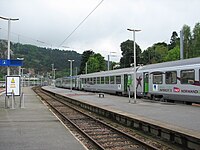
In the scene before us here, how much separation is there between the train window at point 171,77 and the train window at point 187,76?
3.32 feet

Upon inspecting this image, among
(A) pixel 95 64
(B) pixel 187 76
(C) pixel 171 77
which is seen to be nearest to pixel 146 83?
(C) pixel 171 77

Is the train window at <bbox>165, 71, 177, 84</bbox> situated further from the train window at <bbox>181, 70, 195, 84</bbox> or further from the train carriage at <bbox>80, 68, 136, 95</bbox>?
the train carriage at <bbox>80, 68, 136, 95</bbox>

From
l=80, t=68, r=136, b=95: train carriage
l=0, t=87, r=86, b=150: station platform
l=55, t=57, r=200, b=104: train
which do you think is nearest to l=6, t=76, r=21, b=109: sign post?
l=0, t=87, r=86, b=150: station platform

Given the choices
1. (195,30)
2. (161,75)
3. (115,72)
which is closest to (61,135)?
(161,75)

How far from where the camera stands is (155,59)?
251ft

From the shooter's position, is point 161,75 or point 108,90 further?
point 108,90

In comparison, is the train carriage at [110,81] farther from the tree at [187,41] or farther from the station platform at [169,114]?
the tree at [187,41]

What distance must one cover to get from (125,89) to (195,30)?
3731 cm

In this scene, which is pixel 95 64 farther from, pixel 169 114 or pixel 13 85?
pixel 169 114

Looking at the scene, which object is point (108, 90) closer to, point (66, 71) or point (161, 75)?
point (161, 75)

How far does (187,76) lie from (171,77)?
2.20m

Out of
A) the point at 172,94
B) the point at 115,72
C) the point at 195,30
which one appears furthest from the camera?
the point at 195,30

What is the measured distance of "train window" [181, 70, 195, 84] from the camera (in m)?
19.9

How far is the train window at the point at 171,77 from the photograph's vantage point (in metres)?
22.0
